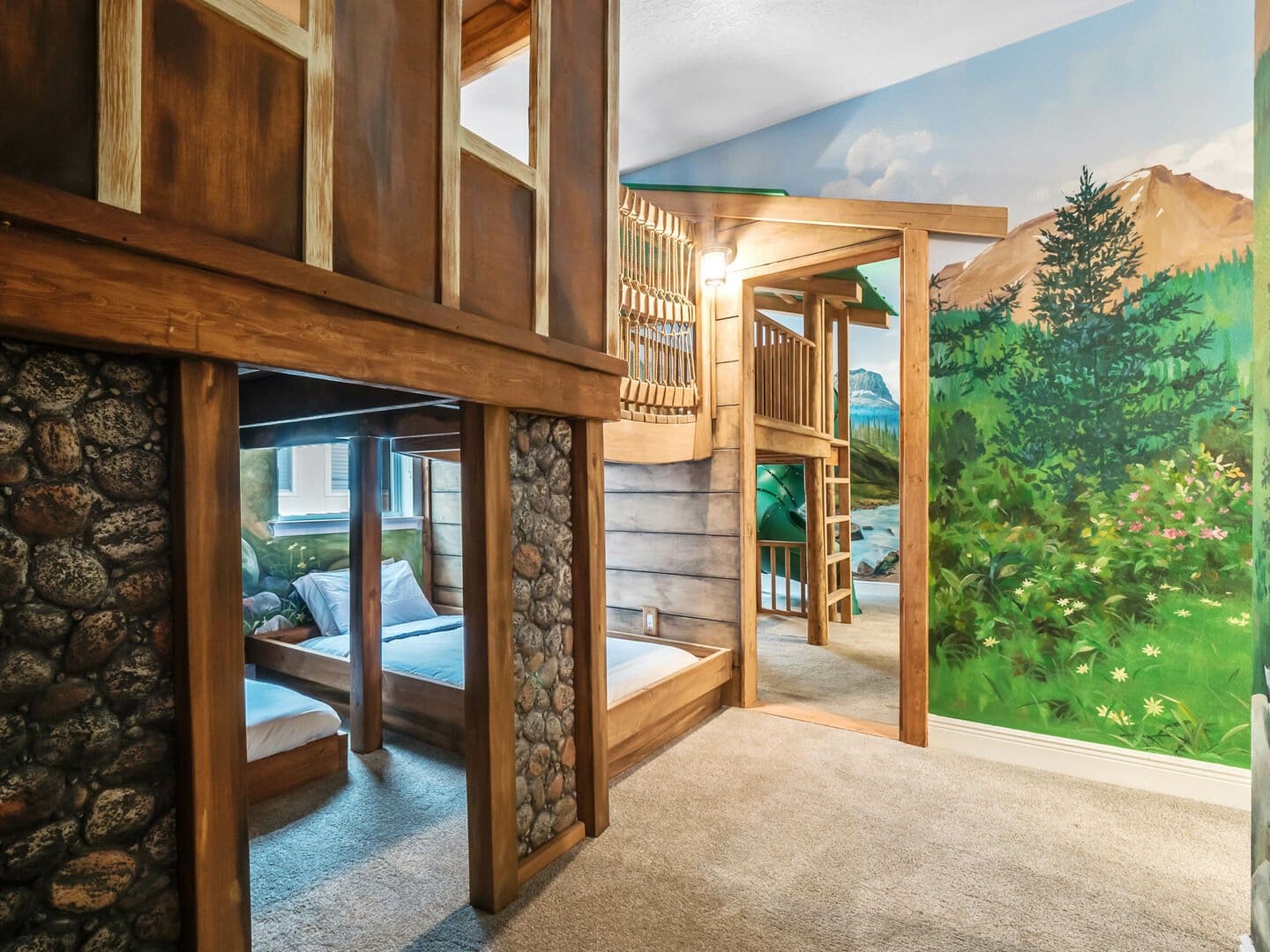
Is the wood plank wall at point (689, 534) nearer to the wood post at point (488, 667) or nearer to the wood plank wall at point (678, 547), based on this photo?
the wood plank wall at point (678, 547)

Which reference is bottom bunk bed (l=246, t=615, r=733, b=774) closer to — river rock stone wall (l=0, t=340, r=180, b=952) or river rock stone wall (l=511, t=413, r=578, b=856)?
river rock stone wall (l=511, t=413, r=578, b=856)

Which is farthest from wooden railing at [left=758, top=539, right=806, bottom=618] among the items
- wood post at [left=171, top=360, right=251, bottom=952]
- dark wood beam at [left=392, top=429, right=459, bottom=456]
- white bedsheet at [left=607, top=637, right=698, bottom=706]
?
wood post at [left=171, top=360, right=251, bottom=952]

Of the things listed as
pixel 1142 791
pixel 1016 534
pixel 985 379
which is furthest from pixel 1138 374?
pixel 1142 791

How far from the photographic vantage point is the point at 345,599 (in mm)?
4254

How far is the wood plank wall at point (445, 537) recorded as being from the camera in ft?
16.7

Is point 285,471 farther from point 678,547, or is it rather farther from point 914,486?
point 914,486

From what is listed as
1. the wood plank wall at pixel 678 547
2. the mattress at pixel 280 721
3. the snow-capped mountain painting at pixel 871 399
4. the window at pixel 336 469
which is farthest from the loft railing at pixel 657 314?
the snow-capped mountain painting at pixel 871 399

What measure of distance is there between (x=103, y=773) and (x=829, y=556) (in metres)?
5.06

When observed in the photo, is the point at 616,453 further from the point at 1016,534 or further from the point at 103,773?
the point at 103,773

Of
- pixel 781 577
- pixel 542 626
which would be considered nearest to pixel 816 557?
pixel 781 577

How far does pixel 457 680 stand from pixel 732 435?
200cm

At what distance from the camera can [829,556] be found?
18.1 ft

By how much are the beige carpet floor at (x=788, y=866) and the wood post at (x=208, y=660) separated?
0.65 m

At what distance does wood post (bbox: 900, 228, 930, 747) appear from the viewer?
318cm
